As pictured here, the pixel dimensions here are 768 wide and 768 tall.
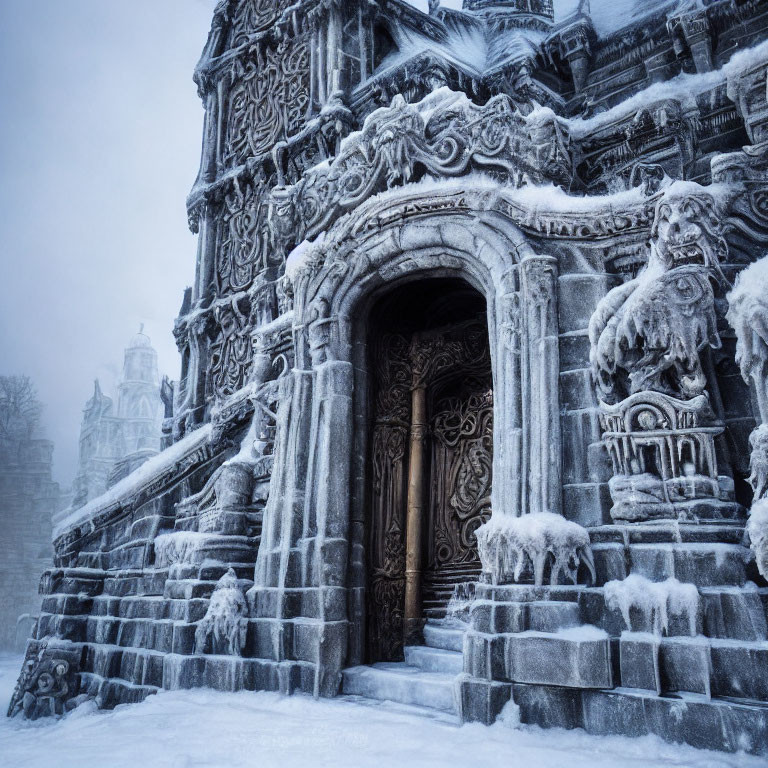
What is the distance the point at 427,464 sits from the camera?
811 centimetres

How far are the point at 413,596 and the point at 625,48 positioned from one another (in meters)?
7.88

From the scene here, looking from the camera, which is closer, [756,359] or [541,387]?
[756,359]

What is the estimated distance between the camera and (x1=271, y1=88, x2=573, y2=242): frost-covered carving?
6.51 metres

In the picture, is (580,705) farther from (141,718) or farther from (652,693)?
(141,718)

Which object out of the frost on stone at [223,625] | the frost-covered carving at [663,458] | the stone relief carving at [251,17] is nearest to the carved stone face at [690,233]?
the frost-covered carving at [663,458]

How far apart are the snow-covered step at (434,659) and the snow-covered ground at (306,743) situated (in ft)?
3.14

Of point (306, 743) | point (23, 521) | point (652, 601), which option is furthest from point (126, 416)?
point (652, 601)

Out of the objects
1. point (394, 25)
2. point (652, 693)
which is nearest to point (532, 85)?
point (394, 25)

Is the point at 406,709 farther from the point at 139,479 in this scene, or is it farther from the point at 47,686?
the point at 139,479

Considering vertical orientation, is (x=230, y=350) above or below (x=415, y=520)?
above

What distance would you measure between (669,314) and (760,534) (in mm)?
1764

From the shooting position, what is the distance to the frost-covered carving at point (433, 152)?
21.4ft

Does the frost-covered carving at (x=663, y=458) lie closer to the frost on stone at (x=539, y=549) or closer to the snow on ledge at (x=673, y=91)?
the frost on stone at (x=539, y=549)

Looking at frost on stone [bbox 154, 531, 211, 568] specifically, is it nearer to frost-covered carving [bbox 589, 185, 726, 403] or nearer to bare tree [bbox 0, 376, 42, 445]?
frost-covered carving [bbox 589, 185, 726, 403]
